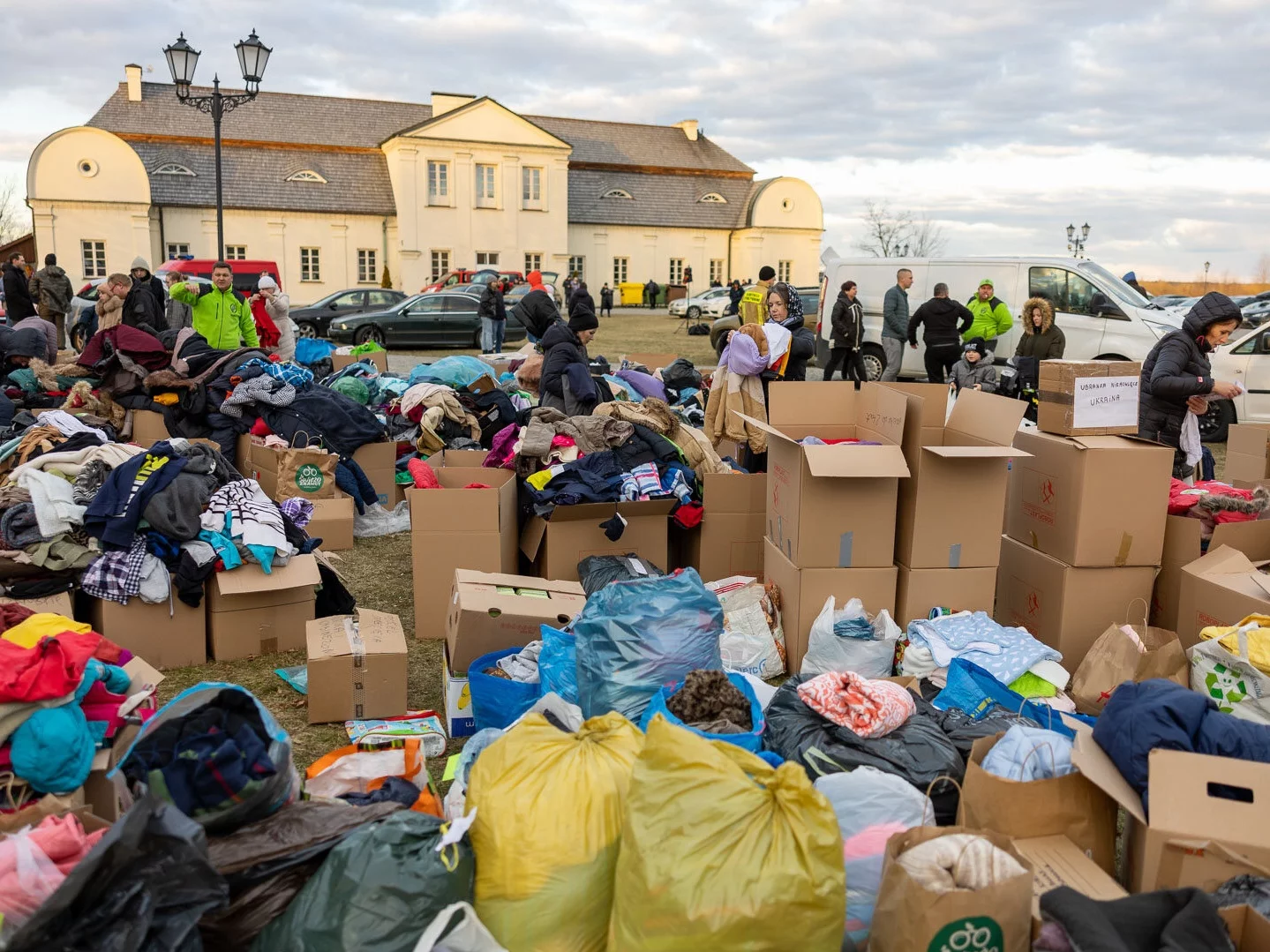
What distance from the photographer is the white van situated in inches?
436

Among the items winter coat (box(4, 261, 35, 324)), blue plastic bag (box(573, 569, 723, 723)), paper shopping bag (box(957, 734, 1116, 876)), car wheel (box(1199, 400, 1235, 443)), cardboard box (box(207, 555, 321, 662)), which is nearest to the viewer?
paper shopping bag (box(957, 734, 1116, 876))

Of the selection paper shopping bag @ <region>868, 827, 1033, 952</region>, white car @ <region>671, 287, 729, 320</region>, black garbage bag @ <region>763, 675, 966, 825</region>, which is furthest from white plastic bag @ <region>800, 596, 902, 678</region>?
white car @ <region>671, 287, 729, 320</region>

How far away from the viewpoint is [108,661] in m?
3.39

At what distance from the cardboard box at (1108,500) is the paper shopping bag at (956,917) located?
2404 millimetres

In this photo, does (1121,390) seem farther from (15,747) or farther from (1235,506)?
(15,747)

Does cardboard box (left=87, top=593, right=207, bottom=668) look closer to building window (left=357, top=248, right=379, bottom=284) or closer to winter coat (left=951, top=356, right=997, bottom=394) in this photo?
winter coat (left=951, top=356, right=997, bottom=394)

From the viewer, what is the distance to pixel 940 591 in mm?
4328

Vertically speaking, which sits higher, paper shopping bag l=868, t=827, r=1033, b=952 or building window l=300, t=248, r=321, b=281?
building window l=300, t=248, r=321, b=281

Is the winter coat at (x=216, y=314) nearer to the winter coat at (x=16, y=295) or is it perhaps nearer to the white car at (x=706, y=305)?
the winter coat at (x=16, y=295)

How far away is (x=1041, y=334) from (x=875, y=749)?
7.62 m

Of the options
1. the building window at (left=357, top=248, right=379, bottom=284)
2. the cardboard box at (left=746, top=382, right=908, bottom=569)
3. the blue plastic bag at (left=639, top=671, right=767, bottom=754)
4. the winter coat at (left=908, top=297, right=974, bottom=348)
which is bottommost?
the blue plastic bag at (left=639, top=671, right=767, bottom=754)

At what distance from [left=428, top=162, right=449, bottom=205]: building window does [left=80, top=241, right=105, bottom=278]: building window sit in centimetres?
1016

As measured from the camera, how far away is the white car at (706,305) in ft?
90.7

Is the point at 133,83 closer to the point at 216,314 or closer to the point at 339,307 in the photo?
the point at 339,307
